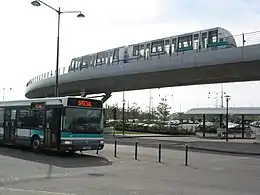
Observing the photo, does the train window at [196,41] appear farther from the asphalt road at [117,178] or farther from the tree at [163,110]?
the tree at [163,110]

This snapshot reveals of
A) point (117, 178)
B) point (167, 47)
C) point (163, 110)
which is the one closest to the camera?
point (117, 178)

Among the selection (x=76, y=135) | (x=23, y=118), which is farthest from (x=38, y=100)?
(x=76, y=135)

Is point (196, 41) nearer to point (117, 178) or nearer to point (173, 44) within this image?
point (173, 44)

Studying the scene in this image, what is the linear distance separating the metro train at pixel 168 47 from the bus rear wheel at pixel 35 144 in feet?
57.5

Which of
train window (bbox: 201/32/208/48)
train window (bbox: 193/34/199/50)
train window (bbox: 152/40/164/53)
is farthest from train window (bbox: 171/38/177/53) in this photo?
train window (bbox: 201/32/208/48)

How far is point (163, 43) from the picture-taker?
39.2 m

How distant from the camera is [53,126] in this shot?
20.7 metres

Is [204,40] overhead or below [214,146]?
overhead

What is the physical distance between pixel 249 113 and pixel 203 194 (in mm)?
50315

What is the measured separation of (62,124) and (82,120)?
38.9 inches

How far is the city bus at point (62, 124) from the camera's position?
20094 millimetres

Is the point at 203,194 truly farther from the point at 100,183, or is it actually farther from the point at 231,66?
the point at 231,66

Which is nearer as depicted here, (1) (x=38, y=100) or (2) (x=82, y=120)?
(2) (x=82, y=120)

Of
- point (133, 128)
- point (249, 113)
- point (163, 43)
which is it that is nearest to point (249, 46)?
point (163, 43)
